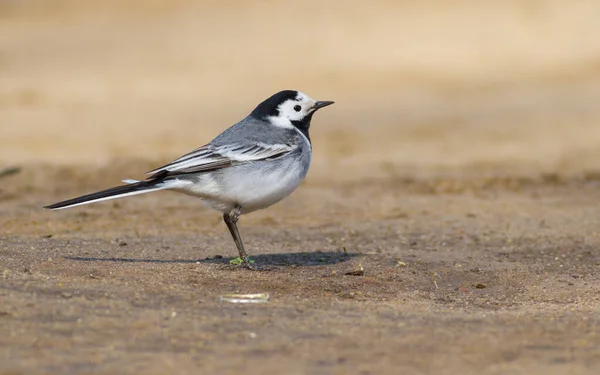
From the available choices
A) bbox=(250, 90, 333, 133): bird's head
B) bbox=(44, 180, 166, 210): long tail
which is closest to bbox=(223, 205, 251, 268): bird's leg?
bbox=(44, 180, 166, 210): long tail

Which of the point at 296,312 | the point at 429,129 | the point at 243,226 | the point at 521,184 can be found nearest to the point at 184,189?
the point at 296,312

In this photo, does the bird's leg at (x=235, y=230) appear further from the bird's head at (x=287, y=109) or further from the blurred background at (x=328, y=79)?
the blurred background at (x=328, y=79)

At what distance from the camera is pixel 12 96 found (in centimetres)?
2094

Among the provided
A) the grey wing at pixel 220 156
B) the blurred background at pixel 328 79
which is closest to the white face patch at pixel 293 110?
the grey wing at pixel 220 156

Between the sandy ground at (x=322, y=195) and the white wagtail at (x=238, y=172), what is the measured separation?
1.90ft

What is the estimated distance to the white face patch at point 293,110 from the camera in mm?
8523

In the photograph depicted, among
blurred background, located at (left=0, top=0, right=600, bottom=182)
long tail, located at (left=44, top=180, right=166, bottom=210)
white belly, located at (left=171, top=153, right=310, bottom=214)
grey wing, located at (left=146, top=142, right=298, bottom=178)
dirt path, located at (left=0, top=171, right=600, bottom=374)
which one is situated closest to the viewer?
dirt path, located at (left=0, top=171, right=600, bottom=374)

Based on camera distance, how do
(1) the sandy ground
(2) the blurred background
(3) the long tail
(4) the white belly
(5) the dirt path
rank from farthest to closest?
(2) the blurred background → (4) the white belly → (3) the long tail → (1) the sandy ground → (5) the dirt path

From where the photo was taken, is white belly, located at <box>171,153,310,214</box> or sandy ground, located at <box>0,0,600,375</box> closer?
sandy ground, located at <box>0,0,600,375</box>

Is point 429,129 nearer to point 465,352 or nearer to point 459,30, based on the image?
point 459,30

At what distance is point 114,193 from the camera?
292 inches

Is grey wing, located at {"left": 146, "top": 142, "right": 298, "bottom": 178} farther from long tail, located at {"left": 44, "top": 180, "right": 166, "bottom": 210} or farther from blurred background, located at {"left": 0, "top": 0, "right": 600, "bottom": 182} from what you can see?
blurred background, located at {"left": 0, "top": 0, "right": 600, "bottom": 182}

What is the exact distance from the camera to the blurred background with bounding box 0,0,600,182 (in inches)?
659

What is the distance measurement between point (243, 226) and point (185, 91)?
39.1 ft
